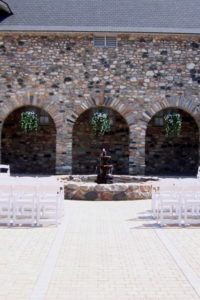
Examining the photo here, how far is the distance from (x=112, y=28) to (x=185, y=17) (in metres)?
3.06

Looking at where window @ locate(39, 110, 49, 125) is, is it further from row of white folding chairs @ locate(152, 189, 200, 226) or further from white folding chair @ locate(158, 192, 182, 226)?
white folding chair @ locate(158, 192, 182, 226)

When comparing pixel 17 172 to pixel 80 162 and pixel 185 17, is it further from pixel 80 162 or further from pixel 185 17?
pixel 185 17

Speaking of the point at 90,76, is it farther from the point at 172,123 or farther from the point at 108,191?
the point at 108,191

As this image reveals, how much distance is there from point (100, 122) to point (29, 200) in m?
10.2

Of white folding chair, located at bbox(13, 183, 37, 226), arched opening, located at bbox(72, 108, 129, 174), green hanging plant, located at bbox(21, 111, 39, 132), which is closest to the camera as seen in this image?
white folding chair, located at bbox(13, 183, 37, 226)

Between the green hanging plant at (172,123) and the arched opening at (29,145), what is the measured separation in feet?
15.0

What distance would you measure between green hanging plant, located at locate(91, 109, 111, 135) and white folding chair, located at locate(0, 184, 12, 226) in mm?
9957

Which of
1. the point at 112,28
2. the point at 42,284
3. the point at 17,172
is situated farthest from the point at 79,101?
the point at 42,284

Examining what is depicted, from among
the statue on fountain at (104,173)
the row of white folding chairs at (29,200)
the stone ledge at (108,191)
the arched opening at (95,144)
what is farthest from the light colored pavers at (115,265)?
the arched opening at (95,144)

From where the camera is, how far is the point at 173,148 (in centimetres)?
2025

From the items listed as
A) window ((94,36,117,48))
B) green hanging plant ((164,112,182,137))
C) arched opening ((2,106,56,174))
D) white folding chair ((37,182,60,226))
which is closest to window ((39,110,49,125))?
arched opening ((2,106,56,174))

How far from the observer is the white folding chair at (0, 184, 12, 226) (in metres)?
8.46

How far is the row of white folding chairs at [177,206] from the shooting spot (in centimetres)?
862

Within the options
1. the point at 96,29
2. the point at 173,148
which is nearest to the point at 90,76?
the point at 96,29
